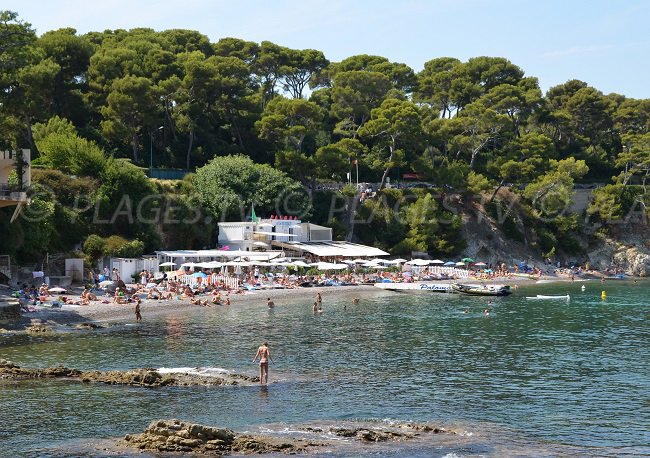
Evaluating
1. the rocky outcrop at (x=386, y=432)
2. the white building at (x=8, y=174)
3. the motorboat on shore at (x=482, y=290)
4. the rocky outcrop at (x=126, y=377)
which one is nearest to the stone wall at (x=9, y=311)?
the white building at (x=8, y=174)

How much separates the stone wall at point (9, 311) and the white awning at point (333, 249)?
31.3 m

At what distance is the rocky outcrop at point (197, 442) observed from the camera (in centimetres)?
1991

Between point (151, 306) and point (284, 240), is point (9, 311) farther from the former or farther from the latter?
point (284, 240)

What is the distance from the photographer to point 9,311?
3941cm

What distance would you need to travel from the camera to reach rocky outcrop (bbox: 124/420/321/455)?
19.9 meters

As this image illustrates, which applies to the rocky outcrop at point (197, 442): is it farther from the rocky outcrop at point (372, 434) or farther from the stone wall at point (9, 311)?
the stone wall at point (9, 311)

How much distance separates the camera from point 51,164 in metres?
62.3

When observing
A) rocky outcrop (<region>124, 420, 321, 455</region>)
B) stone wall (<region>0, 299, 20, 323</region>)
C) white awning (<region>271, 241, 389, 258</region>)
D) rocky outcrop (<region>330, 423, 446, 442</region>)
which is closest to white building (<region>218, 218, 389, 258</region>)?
white awning (<region>271, 241, 389, 258</region>)

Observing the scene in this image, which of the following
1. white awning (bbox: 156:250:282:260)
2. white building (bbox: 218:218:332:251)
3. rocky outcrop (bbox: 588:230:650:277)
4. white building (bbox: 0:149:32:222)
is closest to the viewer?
white building (bbox: 0:149:32:222)

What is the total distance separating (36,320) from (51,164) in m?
25.3

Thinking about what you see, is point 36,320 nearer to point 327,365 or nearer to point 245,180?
point 327,365

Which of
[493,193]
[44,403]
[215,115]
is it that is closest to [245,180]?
[215,115]

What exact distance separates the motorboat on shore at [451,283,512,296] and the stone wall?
114ft

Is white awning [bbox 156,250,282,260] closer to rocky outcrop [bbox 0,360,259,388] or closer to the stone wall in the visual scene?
the stone wall
